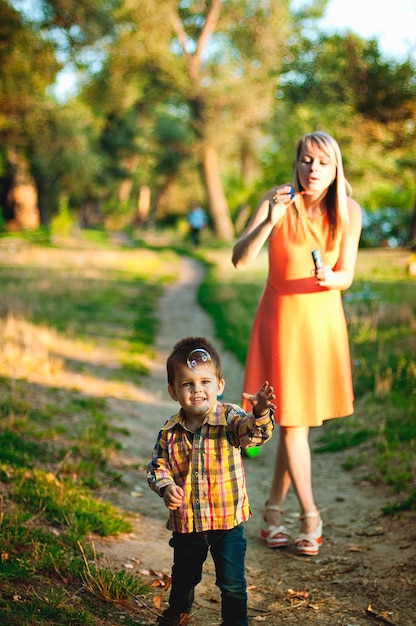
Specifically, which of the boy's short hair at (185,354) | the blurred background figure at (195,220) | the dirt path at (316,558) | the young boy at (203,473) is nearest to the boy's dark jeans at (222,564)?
the young boy at (203,473)

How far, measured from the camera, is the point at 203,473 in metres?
3.21

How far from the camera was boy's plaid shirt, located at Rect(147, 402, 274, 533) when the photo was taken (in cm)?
316

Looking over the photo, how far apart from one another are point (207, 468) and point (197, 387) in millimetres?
376

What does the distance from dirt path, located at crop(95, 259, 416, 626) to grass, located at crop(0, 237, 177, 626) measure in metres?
0.19

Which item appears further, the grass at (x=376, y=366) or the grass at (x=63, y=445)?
the grass at (x=376, y=366)

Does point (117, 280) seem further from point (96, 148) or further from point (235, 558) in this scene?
point (96, 148)

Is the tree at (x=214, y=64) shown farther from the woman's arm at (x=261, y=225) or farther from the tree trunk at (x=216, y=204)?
the woman's arm at (x=261, y=225)

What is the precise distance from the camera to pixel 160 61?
29.4 meters

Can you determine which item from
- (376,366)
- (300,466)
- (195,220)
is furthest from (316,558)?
(195,220)

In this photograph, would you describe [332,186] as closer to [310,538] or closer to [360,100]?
[310,538]

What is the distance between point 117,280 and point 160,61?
48.0 ft

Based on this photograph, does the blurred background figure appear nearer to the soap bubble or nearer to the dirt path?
the dirt path

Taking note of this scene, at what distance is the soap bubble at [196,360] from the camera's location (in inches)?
122

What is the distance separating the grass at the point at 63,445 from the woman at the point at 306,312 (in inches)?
46.7
